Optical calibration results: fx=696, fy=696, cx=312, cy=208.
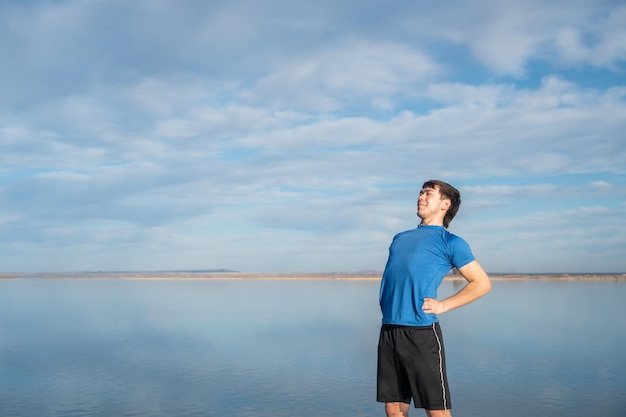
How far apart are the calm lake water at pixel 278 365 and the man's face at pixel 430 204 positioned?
3577 mm

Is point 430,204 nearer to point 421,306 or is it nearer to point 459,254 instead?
point 459,254

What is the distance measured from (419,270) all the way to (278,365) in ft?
21.7

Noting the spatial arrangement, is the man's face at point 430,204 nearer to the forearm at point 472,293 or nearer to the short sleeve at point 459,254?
the short sleeve at point 459,254

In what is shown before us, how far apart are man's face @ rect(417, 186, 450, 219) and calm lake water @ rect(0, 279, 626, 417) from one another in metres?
3.58

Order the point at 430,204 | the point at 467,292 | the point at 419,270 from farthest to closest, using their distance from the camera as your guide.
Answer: the point at 430,204
the point at 467,292
the point at 419,270

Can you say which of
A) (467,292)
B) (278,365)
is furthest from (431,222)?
(278,365)

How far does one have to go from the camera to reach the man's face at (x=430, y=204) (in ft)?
13.5

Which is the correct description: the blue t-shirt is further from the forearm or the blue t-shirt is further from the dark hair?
the dark hair

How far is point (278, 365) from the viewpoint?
398 inches

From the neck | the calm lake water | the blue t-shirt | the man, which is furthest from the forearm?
the calm lake water

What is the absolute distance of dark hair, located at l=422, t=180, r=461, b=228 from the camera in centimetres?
416

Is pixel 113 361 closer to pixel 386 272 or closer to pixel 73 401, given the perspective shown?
pixel 73 401

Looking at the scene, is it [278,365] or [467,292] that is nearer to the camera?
[467,292]

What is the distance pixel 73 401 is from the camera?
769 centimetres
